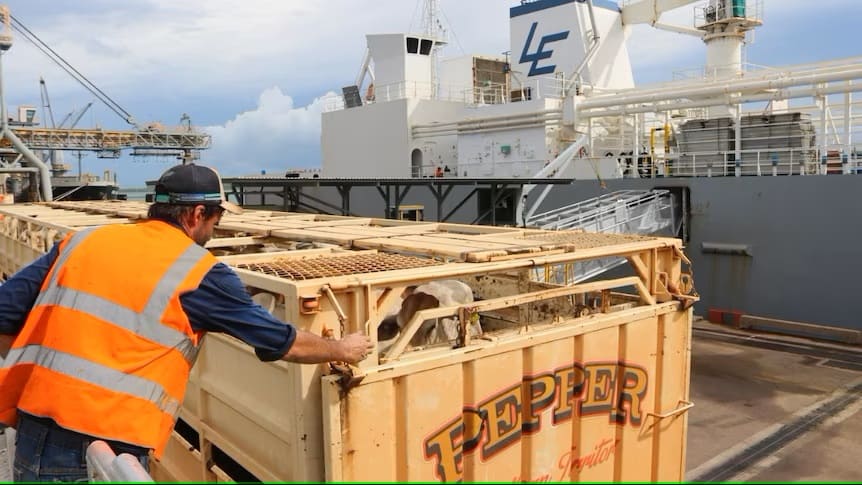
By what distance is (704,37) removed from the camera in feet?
Result: 74.1

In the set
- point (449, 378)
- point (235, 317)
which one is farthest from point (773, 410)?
point (235, 317)

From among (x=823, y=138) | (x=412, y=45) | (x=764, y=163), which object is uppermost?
(x=412, y=45)

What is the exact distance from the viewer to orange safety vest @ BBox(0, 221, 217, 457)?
2.67 meters

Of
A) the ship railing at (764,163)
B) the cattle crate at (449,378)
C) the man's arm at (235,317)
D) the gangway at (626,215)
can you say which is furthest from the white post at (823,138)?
the man's arm at (235,317)

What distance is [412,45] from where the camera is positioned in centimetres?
2873

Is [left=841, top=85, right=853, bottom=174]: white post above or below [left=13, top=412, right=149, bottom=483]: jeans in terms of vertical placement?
above

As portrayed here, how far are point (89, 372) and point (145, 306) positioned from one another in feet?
1.17

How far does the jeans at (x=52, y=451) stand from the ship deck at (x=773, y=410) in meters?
1.69

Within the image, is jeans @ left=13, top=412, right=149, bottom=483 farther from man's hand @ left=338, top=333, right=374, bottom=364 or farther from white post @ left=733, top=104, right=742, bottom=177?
white post @ left=733, top=104, right=742, bottom=177

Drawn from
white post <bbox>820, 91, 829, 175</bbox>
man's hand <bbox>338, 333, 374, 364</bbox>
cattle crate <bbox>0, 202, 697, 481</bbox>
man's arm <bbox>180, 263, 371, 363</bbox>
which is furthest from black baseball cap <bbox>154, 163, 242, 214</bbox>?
white post <bbox>820, 91, 829, 175</bbox>

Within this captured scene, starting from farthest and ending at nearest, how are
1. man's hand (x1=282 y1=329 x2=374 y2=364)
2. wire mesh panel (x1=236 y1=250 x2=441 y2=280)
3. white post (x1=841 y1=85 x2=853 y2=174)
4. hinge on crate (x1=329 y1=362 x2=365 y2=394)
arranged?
white post (x1=841 y1=85 x2=853 y2=174) → wire mesh panel (x1=236 y1=250 x2=441 y2=280) → hinge on crate (x1=329 y1=362 x2=365 y2=394) → man's hand (x1=282 y1=329 x2=374 y2=364)

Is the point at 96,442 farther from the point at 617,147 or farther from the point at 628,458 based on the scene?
the point at 617,147

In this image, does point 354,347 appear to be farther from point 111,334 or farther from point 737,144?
point 737,144

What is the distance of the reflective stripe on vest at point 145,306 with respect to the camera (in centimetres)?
267
